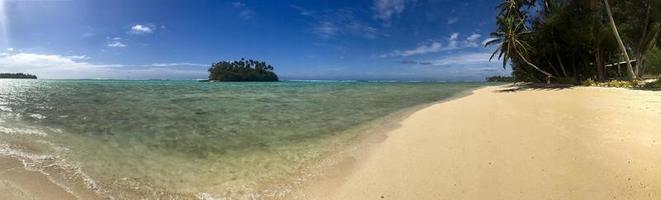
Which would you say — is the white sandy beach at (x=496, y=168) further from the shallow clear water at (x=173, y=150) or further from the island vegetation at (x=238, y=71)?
the island vegetation at (x=238, y=71)

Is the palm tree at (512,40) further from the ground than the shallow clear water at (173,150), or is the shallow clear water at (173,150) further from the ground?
the palm tree at (512,40)

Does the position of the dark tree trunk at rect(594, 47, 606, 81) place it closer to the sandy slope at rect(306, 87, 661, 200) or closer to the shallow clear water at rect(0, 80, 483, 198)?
the sandy slope at rect(306, 87, 661, 200)

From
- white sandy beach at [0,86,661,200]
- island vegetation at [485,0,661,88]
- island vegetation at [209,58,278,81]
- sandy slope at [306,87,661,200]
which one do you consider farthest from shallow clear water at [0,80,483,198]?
island vegetation at [209,58,278,81]

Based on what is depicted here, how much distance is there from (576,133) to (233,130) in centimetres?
737

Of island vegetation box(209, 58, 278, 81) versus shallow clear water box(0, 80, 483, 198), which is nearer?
shallow clear water box(0, 80, 483, 198)

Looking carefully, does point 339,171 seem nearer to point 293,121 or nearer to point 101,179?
point 101,179

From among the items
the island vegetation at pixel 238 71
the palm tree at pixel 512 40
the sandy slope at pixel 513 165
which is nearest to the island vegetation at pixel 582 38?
the palm tree at pixel 512 40

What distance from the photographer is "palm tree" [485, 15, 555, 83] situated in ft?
116

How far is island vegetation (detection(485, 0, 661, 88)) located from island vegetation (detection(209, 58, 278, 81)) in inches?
4444

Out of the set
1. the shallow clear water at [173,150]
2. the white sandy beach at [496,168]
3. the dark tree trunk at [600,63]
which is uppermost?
the dark tree trunk at [600,63]

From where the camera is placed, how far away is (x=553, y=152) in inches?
221

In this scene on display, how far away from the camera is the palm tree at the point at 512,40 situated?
1388 inches

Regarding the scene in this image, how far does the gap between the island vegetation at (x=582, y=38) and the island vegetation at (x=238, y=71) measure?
113 m

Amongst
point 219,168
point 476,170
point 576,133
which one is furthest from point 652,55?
point 219,168
